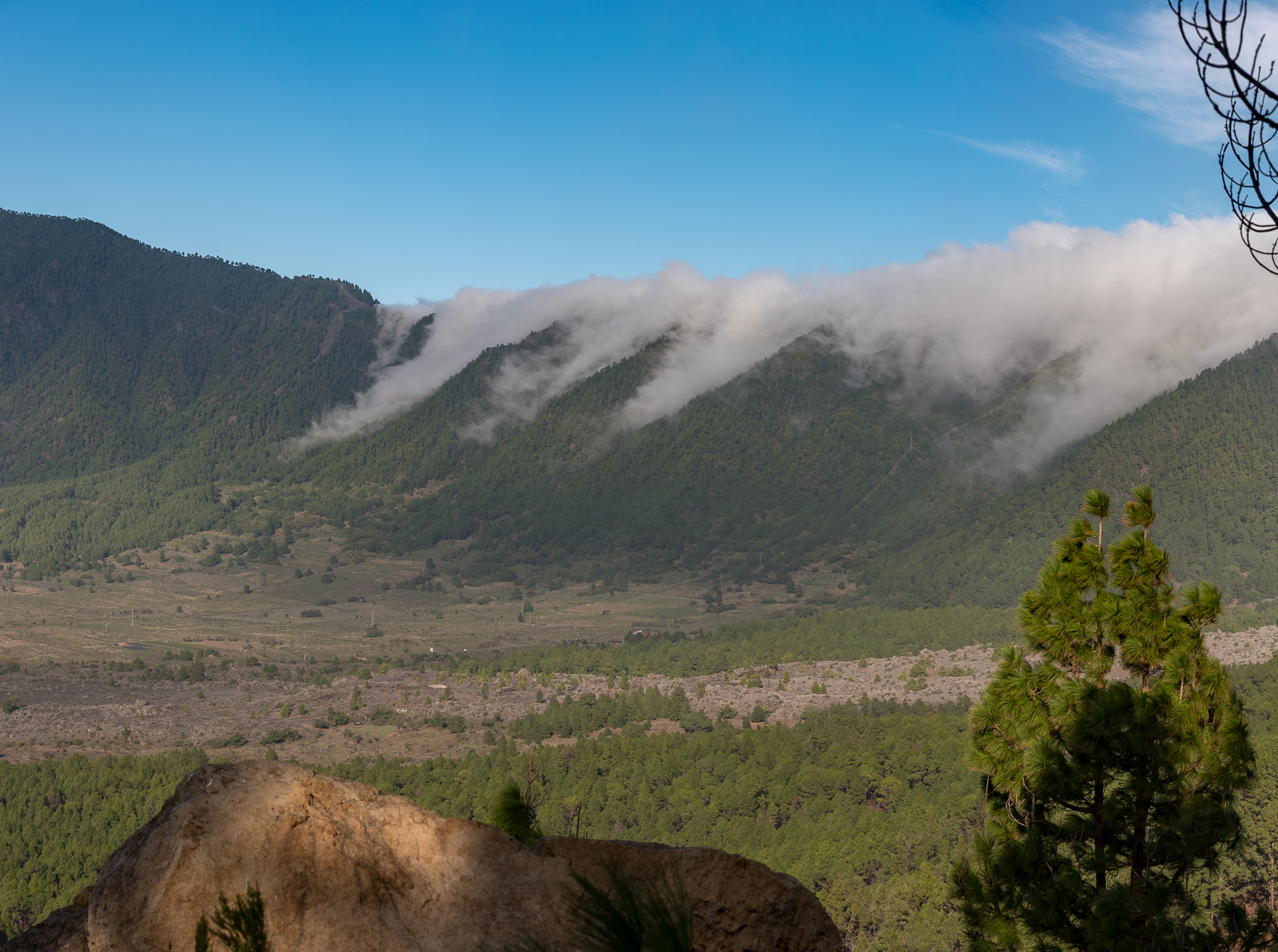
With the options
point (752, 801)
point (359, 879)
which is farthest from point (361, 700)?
point (359, 879)

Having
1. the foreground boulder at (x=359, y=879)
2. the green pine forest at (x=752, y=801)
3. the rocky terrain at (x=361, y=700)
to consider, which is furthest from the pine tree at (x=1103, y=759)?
the rocky terrain at (x=361, y=700)

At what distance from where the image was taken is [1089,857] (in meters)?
15.4

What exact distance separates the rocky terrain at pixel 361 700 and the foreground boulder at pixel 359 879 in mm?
96869

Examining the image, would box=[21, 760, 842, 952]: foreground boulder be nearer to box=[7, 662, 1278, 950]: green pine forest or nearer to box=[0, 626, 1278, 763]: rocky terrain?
box=[7, 662, 1278, 950]: green pine forest

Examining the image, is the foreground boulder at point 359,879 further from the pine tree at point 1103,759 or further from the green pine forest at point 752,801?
the green pine forest at point 752,801

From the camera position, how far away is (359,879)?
24.0 feet

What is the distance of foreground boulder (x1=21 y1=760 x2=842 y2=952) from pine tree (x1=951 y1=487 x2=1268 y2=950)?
8.01 meters

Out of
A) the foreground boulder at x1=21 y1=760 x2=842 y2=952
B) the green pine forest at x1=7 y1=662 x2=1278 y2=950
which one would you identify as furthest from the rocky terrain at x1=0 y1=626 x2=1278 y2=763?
the foreground boulder at x1=21 y1=760 x2=842 y2=952

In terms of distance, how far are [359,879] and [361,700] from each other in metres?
132

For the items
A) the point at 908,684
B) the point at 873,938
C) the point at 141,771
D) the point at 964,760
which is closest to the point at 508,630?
the point at 908,684

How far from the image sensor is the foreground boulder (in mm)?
6934

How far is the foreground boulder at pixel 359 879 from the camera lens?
6.93 metres

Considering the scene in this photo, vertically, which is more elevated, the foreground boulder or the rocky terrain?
the foreground boulder

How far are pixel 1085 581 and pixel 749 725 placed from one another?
101191mm
